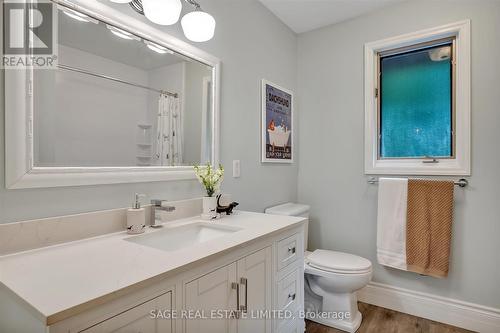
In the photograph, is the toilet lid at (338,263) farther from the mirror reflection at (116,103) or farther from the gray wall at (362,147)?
the mirror reflection at (116,103)

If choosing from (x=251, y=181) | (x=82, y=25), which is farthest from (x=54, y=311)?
(x=251, y=181)

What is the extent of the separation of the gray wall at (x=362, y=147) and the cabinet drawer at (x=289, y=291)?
1.04 metres

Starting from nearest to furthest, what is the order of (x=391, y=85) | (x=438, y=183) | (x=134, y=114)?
(x=134, y=114) → (x=438, y=183) → (x=391, y=85)

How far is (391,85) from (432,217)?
1.09m

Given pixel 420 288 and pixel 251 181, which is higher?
pixel 251 181

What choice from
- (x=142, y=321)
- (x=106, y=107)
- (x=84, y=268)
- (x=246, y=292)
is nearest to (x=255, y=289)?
(x=246, y=292)

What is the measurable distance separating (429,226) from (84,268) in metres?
2.14

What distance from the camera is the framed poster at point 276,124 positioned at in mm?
2176

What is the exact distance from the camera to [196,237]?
1407mm

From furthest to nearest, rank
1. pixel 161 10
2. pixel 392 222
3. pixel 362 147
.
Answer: pixel 362 147 < pixel 392 222 < pixel 161 10

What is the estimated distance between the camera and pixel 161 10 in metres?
1.28

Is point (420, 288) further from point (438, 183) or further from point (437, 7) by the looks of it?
point (437, 7)

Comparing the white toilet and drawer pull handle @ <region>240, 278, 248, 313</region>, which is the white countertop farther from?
the white toilet

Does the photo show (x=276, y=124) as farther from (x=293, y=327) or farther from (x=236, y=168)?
(x=293, y=327)
